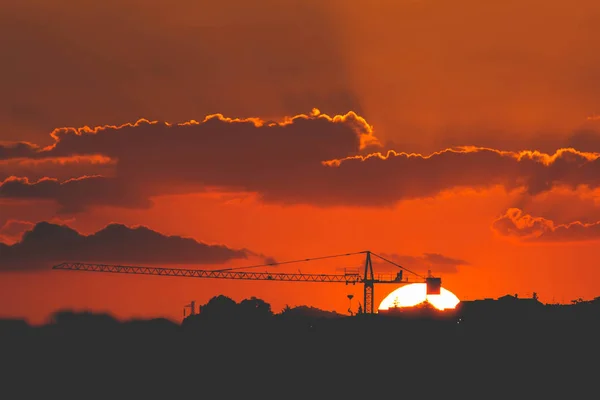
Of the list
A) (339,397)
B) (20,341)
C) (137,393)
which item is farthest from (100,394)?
(339,397)

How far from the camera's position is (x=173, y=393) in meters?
195

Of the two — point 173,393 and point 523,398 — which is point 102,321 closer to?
point 173,393

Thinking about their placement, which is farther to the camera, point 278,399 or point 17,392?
point 278,399

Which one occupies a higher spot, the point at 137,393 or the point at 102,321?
the point at 102,321

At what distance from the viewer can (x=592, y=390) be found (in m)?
200

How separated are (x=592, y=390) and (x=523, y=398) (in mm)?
13231

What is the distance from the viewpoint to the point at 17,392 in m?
186

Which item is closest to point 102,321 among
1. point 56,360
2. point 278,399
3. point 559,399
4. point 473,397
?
point 56,360

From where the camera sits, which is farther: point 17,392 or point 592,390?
point 592,390

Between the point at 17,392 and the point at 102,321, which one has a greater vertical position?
the point at 102,321

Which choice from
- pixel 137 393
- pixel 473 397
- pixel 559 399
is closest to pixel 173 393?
pixel 137 393

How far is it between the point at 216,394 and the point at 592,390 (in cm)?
6560

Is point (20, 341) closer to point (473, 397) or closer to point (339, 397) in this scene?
point (339, 397)

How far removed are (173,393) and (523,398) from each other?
59945 millimetres
